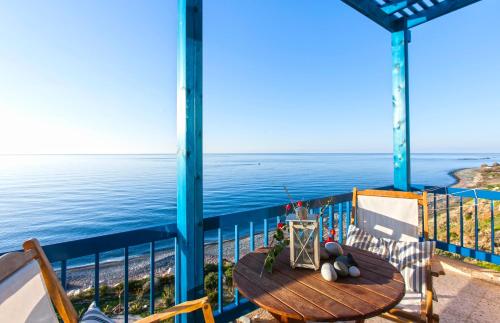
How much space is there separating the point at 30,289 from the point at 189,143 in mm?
1024

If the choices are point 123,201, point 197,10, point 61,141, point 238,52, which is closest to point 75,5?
point 238,52

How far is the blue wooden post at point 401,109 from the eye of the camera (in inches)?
120

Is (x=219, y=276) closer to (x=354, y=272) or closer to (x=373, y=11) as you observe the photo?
(x=354, y=272)

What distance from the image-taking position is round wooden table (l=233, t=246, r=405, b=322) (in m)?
0.90

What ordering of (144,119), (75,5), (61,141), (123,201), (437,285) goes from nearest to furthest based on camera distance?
(437,285)
(75,5)
(123,201)
(144,119)
(61,141)

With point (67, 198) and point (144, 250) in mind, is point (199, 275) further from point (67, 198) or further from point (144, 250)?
point (67, 198)

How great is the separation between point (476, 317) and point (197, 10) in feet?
10.9

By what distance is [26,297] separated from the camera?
2.58 feet

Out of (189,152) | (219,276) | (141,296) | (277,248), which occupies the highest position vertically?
(189,152)

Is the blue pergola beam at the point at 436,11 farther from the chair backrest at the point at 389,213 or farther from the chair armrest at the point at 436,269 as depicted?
the chair armrest at the point at 436,269

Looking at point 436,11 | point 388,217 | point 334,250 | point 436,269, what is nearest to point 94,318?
point 334,250

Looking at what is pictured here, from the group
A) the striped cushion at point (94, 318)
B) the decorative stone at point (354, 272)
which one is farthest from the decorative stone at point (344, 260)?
the striped cushion at point (94, 318)

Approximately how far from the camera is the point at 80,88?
10828 millimetres

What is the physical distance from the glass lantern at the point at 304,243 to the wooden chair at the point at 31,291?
549 millimetres
